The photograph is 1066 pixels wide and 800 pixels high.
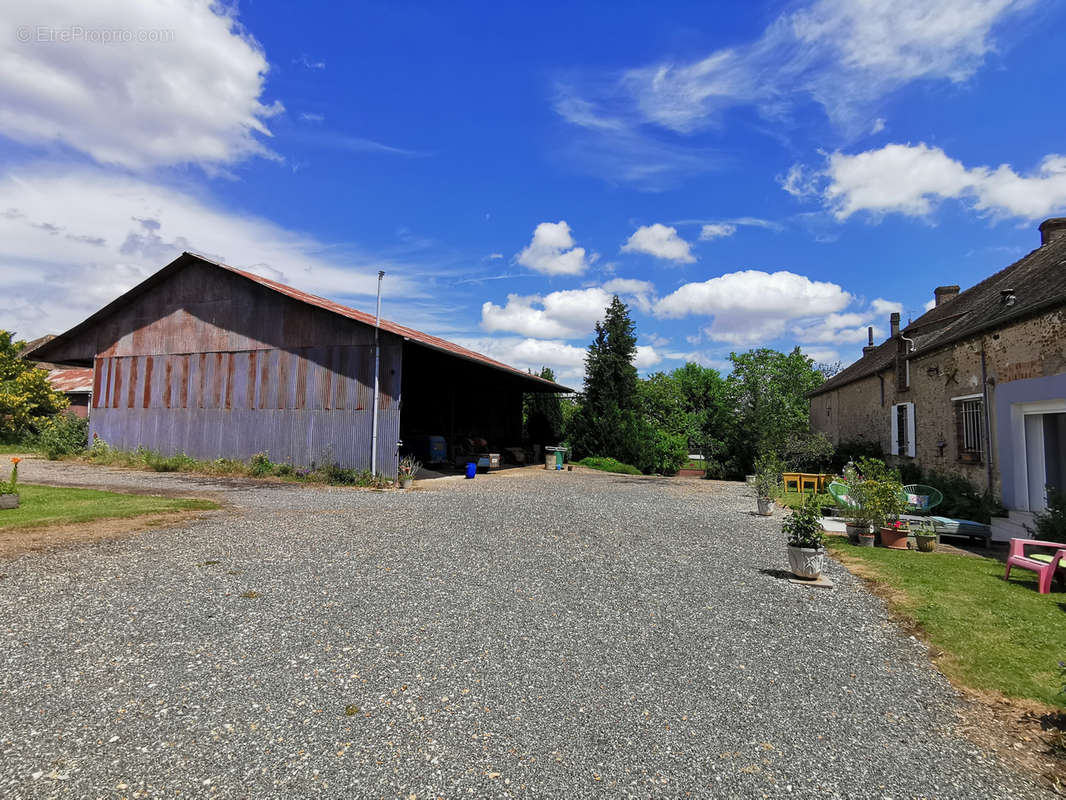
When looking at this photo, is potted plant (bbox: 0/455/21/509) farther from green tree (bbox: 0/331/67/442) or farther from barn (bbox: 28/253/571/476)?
green tree (bbox: 0/331/67/442)

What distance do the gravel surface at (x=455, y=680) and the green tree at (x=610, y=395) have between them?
63.5 feet

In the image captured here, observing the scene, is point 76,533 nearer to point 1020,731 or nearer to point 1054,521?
point 1020,731

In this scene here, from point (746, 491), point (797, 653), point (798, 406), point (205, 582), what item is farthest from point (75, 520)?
point (798, 406)

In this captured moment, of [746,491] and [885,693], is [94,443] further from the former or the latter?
[885,693]

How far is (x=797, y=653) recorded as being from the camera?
14.5ft

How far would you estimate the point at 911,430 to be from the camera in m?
14.6

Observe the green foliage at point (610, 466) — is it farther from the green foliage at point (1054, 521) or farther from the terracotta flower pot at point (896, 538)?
the green foliage at point (1054, 521)

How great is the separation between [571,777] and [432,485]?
13.8 metres

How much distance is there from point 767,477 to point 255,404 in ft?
49.8

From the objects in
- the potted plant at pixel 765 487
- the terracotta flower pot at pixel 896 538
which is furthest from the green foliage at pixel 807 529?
the potted plant at pixel 765 487

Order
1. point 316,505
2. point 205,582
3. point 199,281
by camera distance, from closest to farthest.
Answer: point 205,582, point 316,505, point 199,281

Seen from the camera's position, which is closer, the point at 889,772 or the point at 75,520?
the point at 889,772

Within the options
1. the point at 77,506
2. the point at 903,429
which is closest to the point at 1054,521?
the point at 903,429

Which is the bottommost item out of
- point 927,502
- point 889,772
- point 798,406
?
point 889,772
